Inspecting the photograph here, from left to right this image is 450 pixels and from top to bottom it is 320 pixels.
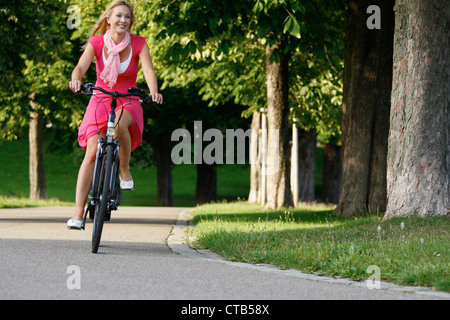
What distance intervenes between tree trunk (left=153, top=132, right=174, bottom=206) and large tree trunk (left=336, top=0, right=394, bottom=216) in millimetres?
21599

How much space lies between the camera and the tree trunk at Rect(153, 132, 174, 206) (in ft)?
114

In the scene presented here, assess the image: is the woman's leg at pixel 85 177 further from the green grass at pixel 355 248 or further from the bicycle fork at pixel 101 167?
the green grass at pixel 355 248

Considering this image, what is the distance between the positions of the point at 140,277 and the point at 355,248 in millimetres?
2295

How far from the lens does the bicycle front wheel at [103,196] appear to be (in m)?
7.35

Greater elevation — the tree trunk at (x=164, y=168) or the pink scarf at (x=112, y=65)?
the pink scarf at (x=112, y=65)

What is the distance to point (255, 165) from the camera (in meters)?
24.8

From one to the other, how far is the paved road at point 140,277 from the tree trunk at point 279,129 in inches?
369

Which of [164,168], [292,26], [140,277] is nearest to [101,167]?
[140,277]

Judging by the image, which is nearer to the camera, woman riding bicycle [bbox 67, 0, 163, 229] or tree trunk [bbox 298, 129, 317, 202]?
woman riding bicycle [bbox 67, 0, 163, 229]

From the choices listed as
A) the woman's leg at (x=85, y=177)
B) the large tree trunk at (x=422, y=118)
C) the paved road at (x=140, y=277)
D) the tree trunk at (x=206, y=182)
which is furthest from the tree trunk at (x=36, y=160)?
the woman's leg at (x=85, y=177)

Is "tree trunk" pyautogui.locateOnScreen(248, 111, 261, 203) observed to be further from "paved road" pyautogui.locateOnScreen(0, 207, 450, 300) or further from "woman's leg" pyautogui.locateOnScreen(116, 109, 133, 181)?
"woman's leg" pyautogui.locateOnScreen(116, 109, 133, 181)

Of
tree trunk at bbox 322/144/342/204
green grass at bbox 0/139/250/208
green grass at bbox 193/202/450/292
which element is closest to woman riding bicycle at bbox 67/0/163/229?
green grass at bbox 193/202/450/292

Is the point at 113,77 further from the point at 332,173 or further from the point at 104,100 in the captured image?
the point at 332,173
